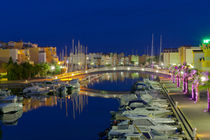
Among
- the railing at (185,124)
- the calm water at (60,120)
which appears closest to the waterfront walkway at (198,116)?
the railing at (185,124)

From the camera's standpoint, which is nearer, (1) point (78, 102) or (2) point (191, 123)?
(2) point (191, 123)

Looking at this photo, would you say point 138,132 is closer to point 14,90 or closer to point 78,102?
point 78,102

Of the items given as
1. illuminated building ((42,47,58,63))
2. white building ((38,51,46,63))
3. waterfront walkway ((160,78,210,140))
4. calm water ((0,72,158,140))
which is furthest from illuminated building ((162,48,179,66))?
waterfront walkway ((160,78,210,140))

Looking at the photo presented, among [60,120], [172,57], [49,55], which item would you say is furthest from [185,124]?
[172,57]

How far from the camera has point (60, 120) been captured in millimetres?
31406

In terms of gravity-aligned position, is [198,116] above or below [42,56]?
below

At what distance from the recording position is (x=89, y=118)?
106ft

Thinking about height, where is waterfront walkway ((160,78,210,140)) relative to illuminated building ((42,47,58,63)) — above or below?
below

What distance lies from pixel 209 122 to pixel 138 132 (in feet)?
21.6

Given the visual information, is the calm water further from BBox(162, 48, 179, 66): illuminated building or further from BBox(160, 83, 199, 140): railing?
BBox(162, 48, 179, 66): illuminated building

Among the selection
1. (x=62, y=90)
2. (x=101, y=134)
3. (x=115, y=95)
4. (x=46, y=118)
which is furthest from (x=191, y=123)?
(x=62, y=90)

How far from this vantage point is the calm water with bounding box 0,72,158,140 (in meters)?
25.4

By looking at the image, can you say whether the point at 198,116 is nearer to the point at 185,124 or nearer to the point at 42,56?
the point at 185,124

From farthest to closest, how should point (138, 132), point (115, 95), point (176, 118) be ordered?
1. point (115, 95)
2. point (176, 118)
3. point (138, 132)
